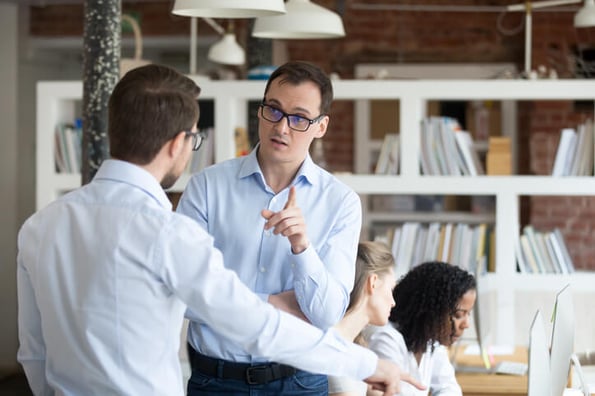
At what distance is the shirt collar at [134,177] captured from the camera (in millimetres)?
1972

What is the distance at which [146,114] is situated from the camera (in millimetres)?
1961

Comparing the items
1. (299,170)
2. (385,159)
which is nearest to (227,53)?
(385,159)

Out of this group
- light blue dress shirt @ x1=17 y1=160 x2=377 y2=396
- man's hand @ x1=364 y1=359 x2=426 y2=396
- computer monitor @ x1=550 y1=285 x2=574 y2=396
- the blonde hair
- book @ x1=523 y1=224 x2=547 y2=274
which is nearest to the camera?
light blue dress shirt @ x1=17 y1=160 x2=377 y2=396

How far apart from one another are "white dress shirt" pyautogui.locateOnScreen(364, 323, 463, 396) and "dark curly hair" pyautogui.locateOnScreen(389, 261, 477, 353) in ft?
0.16

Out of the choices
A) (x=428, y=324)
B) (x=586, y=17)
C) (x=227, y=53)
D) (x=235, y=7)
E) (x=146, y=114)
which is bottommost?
(x=428, y=324)

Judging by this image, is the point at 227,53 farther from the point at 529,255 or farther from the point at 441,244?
the point at 529,255

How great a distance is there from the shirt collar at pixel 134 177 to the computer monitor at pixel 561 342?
4.48 feet

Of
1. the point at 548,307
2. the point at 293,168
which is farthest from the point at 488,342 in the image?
the point at 293,168

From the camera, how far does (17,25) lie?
29.9 feet

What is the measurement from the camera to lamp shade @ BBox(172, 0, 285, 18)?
3.63 m

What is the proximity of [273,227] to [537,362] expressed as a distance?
0.69 meters

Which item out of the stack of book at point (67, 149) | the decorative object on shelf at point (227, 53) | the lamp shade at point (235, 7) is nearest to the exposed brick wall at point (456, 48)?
the decorative object on shelf at point (227, 53)

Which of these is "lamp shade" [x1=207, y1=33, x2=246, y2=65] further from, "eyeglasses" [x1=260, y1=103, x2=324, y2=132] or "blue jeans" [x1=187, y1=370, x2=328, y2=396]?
"blue jeans" [x1=187, y1=370, x2=328, y2=396]

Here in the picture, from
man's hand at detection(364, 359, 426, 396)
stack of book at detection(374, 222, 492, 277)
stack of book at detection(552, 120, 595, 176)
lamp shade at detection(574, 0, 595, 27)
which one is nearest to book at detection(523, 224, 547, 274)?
stack of book at detection(374, 222, 492, 277)
